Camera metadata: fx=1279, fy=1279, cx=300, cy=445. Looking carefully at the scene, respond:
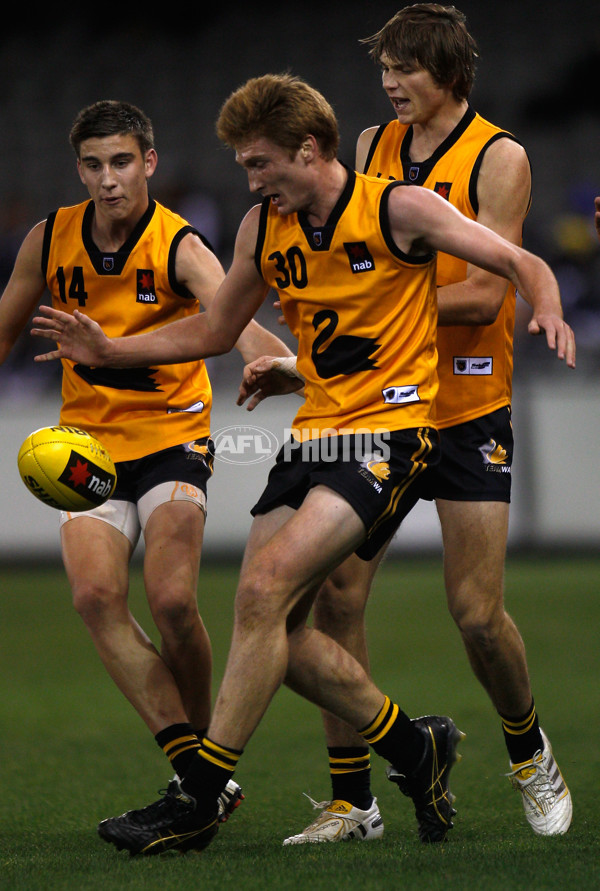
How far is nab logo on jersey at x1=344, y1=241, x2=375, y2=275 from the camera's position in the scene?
4230mm

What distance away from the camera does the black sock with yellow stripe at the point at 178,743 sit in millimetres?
4660

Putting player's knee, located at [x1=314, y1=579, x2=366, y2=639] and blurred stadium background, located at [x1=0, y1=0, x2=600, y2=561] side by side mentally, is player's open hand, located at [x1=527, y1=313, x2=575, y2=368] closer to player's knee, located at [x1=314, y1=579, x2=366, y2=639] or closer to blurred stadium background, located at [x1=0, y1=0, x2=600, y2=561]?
player's knee, located at [x1=314, y1=579, x2=366, y2=639]

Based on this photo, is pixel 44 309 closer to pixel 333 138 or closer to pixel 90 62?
pixel 333 138

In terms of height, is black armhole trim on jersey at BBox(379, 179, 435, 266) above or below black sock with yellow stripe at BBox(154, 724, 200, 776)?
above

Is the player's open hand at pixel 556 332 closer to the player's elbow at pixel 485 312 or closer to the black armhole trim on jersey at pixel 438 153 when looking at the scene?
the player's elbow at pixel 485 312

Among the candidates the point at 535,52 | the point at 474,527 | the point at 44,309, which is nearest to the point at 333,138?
the point at 44,309

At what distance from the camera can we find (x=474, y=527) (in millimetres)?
4820

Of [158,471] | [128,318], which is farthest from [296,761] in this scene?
[128,318]

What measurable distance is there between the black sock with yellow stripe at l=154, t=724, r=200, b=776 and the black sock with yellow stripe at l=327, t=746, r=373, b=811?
518mm

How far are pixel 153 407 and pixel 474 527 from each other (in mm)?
1387

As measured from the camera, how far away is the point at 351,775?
4738mm

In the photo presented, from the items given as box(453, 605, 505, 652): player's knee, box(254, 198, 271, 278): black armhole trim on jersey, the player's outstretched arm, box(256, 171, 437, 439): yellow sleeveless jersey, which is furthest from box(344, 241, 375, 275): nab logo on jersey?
box(453, 605, 505, 652): player's knee

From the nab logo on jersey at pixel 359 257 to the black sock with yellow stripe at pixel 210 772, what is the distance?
1608 mm

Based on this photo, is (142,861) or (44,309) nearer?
(142,861)
